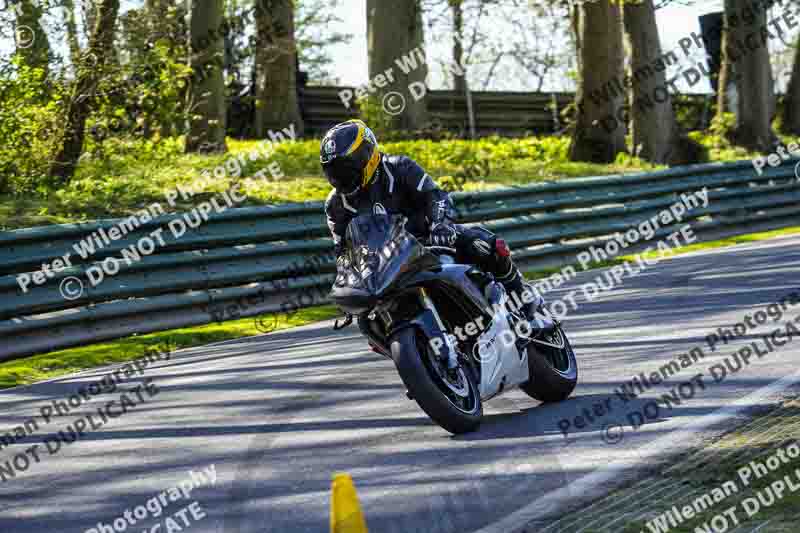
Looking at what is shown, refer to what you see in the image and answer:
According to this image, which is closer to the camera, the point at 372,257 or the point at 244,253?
the point at 372,257

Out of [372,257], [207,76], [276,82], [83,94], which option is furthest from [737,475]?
[276,82]

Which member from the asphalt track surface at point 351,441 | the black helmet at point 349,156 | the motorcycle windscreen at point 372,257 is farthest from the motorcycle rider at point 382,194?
the asphalt track surface at point 351,441

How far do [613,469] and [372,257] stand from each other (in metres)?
1.69

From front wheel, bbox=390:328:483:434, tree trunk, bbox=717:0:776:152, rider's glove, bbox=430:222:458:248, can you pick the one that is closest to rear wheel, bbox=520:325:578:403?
front wheel, bbox=390:328:483:434

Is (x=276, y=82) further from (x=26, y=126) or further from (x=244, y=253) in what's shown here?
(x=244, y=253)

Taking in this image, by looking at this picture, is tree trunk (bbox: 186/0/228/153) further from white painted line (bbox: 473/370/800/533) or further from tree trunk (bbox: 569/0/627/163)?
white painted line (bbox: 473/370/800/533)

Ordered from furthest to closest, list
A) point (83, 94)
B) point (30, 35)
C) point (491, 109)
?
point (491, 109)
point (83, 94)
point (30, 35)

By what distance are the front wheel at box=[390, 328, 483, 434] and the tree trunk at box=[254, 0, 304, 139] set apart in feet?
61.3

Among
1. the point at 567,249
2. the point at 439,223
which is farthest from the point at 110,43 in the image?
the point at 439,223

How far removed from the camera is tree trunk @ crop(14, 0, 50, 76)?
592 inches

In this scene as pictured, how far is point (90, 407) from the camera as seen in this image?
8.73 meters

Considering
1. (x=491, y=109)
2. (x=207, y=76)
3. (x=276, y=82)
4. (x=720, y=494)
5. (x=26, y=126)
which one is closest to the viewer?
(x=720, y=494)

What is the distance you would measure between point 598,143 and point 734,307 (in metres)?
13.2

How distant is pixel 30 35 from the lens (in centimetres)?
1519
